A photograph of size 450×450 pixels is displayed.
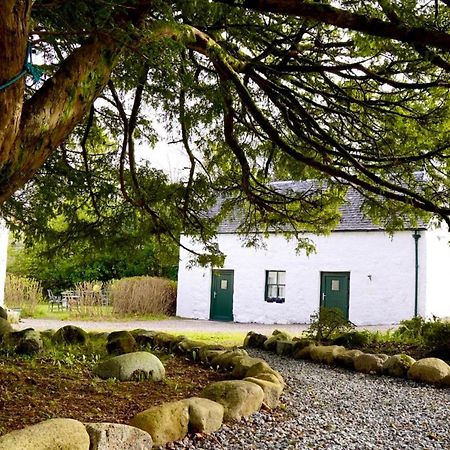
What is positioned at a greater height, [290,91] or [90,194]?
[290,91]

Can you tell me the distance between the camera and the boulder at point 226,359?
6.86m

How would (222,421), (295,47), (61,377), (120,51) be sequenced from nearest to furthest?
(120,51)
(222,421)
(295,47)
(61,377)

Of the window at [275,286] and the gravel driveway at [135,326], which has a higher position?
the window at [275,286]

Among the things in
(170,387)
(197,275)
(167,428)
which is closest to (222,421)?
(167,428)

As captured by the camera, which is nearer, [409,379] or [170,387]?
[170,387]

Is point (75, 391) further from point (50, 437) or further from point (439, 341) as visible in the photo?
point (439, 341)

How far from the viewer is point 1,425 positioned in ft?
12.8

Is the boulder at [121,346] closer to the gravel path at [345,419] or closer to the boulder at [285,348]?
the gravel path at [345,419]

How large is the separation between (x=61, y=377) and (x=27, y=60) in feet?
13.6

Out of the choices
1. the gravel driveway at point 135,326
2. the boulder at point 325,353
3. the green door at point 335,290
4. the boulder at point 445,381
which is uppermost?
the green door at point 335,290

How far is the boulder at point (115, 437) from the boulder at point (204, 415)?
1.83 ft

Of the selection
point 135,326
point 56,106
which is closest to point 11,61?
point 56,106

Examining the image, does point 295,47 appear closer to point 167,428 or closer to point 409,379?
point 167,428

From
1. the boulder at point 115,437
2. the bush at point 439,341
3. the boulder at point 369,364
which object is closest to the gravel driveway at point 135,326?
the bush at point 439,341
